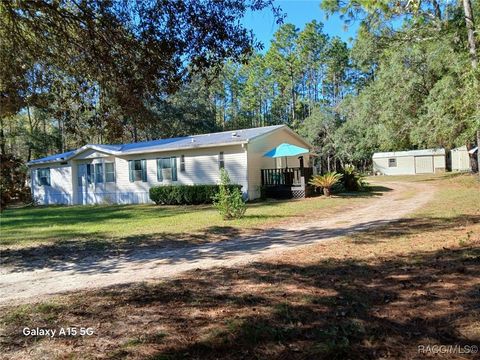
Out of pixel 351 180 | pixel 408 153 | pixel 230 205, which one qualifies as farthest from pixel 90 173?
pixel 408 153

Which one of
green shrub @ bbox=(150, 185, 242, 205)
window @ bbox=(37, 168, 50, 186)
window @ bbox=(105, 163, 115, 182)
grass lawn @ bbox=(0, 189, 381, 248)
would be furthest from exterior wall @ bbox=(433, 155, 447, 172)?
window @ bbox=(37, 168, 50, 186)

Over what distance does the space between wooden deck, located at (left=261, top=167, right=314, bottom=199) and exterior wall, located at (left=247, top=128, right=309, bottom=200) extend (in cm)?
39

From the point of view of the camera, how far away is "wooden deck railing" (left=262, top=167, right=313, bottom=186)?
18.6 m

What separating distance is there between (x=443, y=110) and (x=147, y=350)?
19.5 meters

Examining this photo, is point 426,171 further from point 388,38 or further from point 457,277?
point 457,277

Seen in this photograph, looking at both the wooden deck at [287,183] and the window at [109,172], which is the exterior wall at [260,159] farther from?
the window at [109,172]

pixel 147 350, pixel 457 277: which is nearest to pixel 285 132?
pixel 457 277

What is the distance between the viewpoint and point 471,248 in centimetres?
594

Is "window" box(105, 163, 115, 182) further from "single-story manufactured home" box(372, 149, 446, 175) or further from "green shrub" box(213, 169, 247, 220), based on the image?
"single-story manufactured home" box(372, 149, 446, 175)

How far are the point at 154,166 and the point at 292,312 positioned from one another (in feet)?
59.2

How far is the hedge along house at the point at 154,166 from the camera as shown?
18.6 metres

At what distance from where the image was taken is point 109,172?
22.7 meters
